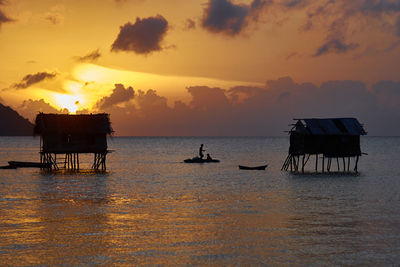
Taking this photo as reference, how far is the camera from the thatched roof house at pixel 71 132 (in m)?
50.3

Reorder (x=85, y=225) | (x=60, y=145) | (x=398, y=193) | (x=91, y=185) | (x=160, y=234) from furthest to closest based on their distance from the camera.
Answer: (x=60, y=145) → (x=91, y=185) → (x=398, y=193) → (x=85, y=225) → (x=160, y=234)

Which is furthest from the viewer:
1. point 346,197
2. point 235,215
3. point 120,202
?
point 346,197

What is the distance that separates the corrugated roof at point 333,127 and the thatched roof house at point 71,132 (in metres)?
18.3

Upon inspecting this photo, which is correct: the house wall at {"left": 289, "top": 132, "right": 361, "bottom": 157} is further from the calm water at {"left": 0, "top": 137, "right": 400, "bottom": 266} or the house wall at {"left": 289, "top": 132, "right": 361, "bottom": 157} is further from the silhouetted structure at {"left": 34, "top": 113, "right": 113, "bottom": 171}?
the silhouetted structure at {"left": 34, "top": 113, "right": 113, "bottom": 171}

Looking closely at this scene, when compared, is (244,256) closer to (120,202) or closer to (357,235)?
(357,235)

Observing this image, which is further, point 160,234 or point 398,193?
point 398,193

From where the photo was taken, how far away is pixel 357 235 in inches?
787

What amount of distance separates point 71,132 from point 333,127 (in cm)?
2352

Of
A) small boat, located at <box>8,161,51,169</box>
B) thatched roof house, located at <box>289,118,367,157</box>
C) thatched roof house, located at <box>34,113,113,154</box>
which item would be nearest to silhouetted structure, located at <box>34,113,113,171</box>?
thatched roof house, located at <box>34,113,113,154</box>

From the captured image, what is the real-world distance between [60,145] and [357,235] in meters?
35.7

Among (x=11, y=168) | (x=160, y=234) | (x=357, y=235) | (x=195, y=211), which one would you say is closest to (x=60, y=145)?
(x=11, y=168)

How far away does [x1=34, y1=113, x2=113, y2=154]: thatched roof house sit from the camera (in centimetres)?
5028

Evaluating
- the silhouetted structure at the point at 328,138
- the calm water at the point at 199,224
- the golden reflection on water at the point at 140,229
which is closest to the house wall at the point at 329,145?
the silhouetted structure at the point at 328,138

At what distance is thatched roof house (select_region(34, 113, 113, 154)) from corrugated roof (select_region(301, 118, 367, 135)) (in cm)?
1831
